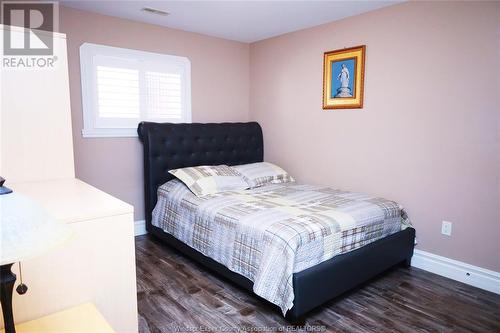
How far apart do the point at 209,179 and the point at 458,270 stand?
91.2 inches

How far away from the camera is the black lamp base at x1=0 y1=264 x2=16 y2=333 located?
0.84m

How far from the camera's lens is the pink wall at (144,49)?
324cm

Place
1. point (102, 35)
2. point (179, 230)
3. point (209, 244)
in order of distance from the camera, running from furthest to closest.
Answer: point (102, 35)
point (179, 230)
point (209, 244)

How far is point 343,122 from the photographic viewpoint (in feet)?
11.4

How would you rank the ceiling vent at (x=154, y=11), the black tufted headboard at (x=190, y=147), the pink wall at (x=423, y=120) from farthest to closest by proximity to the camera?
1. the black tufted headboard at (x=190, y=147)
2. the ceiling vent at (x=154, y=11)
3. the pink wall at (x=423, y=120)

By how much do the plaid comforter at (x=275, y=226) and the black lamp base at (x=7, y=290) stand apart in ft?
4.88

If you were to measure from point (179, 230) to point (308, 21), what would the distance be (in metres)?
2.49

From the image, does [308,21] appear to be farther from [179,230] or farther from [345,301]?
[345,301]

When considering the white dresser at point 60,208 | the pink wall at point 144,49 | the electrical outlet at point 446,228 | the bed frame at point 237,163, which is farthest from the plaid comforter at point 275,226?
the white dresser at point 60,208

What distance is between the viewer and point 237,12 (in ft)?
10.5

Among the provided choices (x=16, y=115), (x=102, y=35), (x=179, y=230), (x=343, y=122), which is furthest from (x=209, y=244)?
(x=102, y=35)

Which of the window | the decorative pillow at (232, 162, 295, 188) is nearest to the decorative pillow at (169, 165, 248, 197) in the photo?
the decorative pillow at (232, 162, 295, 188)

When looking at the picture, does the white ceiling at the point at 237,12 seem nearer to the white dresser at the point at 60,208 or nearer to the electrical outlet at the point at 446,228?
the white dresser at the point at 60,208

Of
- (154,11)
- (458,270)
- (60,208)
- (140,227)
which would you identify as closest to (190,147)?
(140,227)
